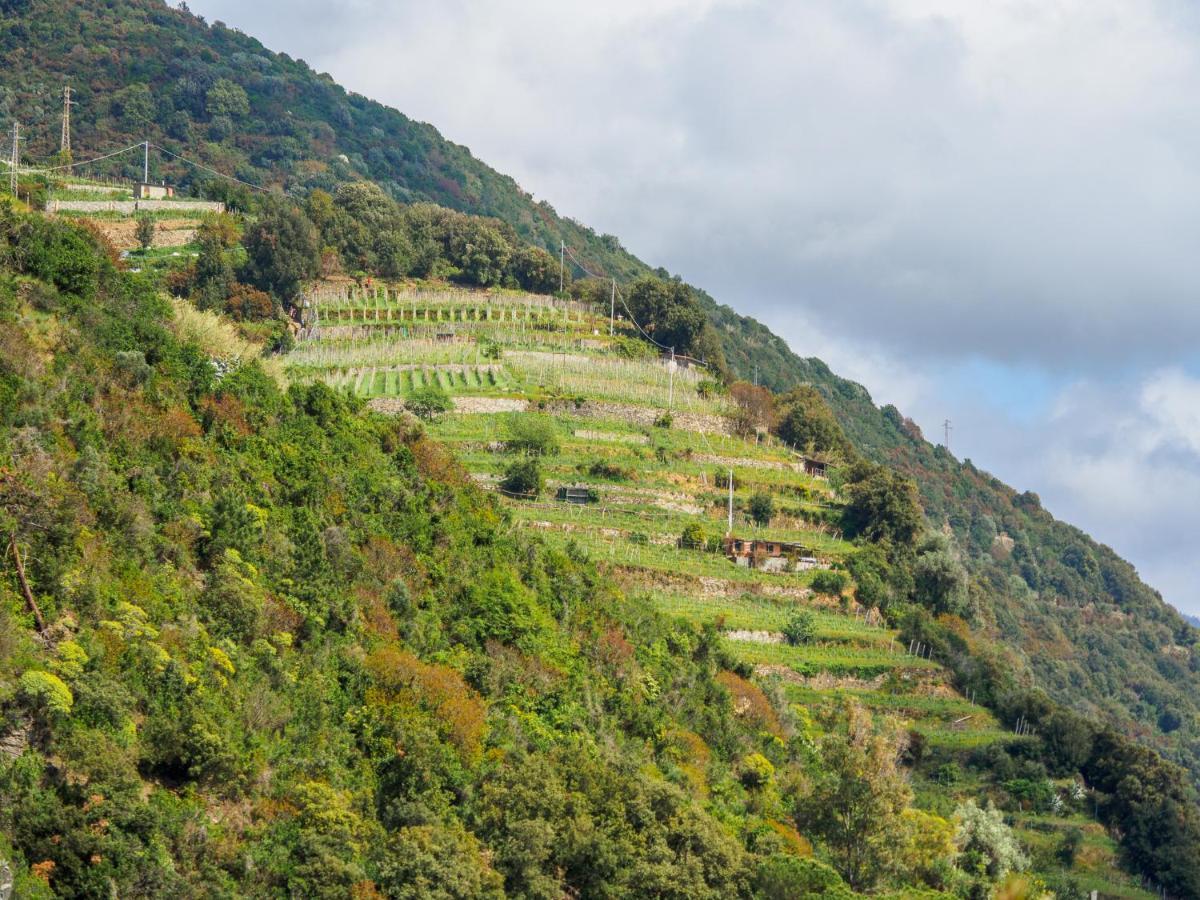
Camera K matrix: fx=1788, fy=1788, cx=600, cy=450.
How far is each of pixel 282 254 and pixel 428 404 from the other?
17.5 metres

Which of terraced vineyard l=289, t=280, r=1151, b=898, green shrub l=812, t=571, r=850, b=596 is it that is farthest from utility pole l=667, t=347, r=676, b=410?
green shrub l=812, t=571, r=850, b=596

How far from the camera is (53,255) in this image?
42.0 m

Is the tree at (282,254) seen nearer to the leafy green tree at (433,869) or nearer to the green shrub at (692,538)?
the green shrub at (692,538)

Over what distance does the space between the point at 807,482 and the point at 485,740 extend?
4241 centimetres

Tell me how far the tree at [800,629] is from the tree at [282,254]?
33.9m

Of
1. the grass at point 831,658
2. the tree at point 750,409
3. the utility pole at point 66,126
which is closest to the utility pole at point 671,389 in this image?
the tree at point 750,409

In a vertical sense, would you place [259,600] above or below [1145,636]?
above

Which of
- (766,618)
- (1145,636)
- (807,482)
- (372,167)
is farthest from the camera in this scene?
(372,167)

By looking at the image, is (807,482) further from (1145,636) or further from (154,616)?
(1145,636)

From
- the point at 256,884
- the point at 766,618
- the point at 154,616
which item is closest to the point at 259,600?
the point at 154,616

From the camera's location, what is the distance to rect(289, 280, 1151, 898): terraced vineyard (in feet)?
199

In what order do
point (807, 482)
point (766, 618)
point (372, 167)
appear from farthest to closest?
point (372, 167) < point (807, 482) < point (766, 618)

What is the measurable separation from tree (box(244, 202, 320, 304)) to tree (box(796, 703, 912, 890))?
50.3m

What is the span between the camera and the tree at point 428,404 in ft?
238
